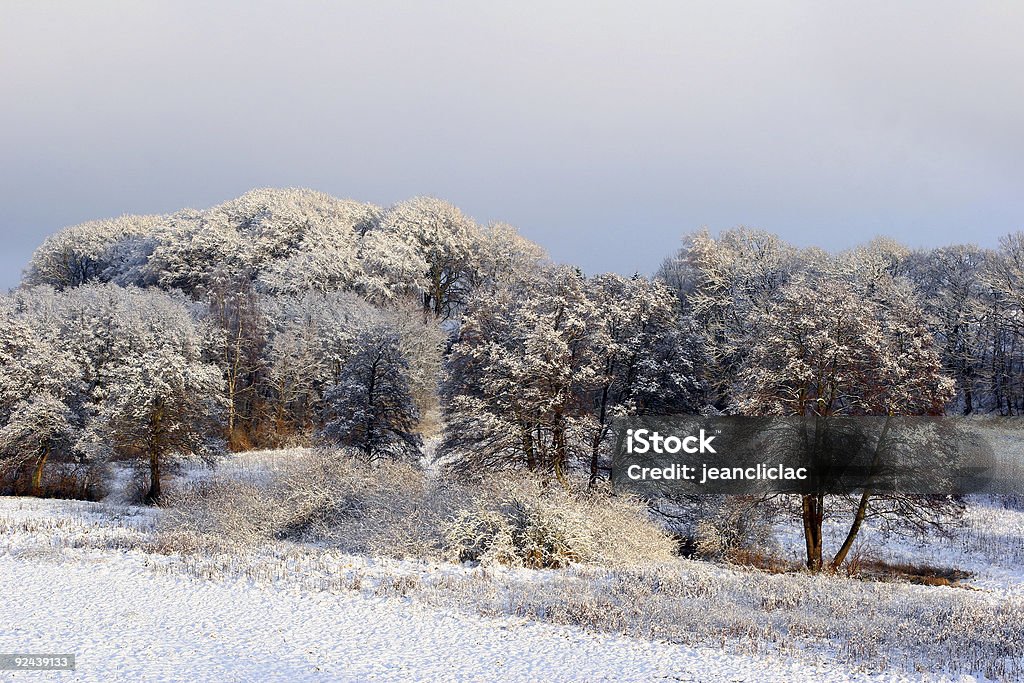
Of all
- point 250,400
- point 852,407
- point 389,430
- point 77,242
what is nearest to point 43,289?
point 250,400

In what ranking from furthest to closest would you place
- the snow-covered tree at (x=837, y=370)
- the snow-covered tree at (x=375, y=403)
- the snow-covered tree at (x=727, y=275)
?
the snow-covered tree at (x=727, y=275), the snow-covered tree at (x=375, y=403), the snow-covered tree at (x=837, y=370)

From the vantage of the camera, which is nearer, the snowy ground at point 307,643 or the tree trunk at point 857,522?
the snowy ground at point 307,643

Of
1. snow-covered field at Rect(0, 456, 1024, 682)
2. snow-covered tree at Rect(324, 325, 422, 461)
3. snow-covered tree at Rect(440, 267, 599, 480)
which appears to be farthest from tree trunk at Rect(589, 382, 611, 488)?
snow-covered field at Rect(0, 456, 1024, 682)

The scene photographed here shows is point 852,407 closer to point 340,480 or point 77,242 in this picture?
point 340,480

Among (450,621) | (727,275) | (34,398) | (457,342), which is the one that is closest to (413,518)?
(450,621)

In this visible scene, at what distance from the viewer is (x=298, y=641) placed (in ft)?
36.1

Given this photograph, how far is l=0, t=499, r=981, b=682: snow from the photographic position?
32.1 feet

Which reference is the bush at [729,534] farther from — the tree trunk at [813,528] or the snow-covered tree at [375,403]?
the snow-covered tree at [375,403]

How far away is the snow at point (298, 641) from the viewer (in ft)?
32.1

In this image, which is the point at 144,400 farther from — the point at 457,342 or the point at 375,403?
the point at 457,342

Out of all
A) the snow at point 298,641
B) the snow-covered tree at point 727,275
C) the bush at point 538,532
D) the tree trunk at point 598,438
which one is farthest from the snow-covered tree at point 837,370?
the snow-covered tree at point 727,275

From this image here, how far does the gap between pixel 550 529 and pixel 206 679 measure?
10438 mm

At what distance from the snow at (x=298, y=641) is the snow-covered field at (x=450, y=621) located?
39mm

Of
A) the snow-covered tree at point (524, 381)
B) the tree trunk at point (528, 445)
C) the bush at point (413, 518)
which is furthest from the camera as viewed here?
the tree trunk at point (528, 445)
